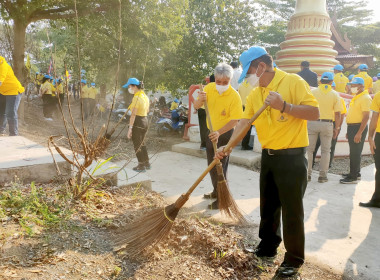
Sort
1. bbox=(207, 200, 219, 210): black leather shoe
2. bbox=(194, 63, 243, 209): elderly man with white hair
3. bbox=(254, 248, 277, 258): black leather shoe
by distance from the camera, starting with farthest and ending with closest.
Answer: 1. bbox=(207, 200, 219, 210): black leather shoe
2. bbox=(194, 63, 243, 209): elderly man with white hair
3. bbox=(254, 248, 277, 258): black leather shoe

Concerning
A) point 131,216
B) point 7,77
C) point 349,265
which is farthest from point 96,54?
point 349,265

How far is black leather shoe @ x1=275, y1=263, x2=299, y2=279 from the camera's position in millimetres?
2537

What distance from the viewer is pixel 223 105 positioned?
4.03m

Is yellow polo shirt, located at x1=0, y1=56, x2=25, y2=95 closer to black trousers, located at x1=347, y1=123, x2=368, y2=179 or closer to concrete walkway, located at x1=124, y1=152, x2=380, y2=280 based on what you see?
concrete walkway, located at x1=124, y1=152, x2=380, y2=280

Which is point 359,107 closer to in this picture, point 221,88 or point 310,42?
point 221,88

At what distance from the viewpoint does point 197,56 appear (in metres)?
15.5

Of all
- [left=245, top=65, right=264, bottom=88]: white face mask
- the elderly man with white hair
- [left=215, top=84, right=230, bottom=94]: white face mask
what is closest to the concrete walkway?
the elderly man with white hair

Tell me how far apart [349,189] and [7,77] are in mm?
7255

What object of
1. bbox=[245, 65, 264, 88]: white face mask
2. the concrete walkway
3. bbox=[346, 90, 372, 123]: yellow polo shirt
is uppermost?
bbox=[245, 65, 264, 88]: white face mask

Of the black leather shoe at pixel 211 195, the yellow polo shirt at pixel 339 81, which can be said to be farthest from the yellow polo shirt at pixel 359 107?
the yellow polo shirt at pixel 339 81

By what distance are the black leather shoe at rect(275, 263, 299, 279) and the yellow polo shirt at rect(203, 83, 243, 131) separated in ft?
6.57

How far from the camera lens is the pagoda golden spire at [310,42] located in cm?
919

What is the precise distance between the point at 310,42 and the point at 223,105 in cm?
674

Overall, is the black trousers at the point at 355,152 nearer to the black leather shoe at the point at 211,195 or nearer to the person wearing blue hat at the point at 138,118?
the black leather shoe at the point at 211,195
